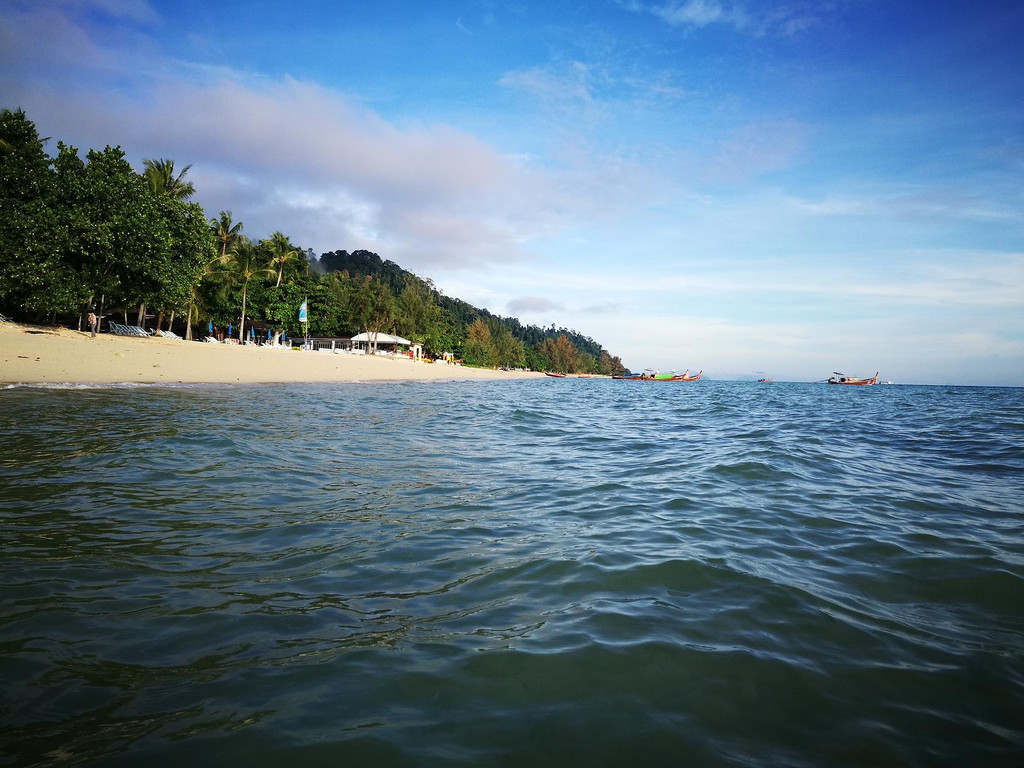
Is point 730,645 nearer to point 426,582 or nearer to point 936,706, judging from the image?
point 936,706

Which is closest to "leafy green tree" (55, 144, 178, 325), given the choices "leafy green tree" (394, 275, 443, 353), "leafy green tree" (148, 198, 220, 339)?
"leafy green tree" (148, 198, 220, 339)

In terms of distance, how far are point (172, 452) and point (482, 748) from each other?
7484mm

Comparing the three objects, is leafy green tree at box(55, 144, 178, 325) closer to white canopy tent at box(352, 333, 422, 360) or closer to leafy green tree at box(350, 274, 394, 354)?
white canopy tent at box(352, 333, 422, 360)

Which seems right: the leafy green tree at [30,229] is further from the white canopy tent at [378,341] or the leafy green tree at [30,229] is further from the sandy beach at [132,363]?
the white canopy tent at [378,341]

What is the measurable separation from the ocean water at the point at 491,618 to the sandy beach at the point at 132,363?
16717 mm

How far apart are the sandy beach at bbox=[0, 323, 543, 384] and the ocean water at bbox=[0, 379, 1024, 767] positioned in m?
16.7

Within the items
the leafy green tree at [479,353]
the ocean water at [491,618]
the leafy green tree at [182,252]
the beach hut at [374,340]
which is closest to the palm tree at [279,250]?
the beach hut at [374,340]

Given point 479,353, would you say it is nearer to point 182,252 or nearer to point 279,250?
point 279,250

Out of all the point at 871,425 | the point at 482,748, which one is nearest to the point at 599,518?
the point at 482,748

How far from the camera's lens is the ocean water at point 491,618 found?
2133 mm

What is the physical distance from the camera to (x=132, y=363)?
23.8 meters

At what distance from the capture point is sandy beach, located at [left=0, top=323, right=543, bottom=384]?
64.0ft

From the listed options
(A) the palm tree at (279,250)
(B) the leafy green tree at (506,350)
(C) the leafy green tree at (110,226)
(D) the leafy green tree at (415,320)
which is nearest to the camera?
(C) the leafy green tree at (110,226)

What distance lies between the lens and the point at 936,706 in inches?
97.5
